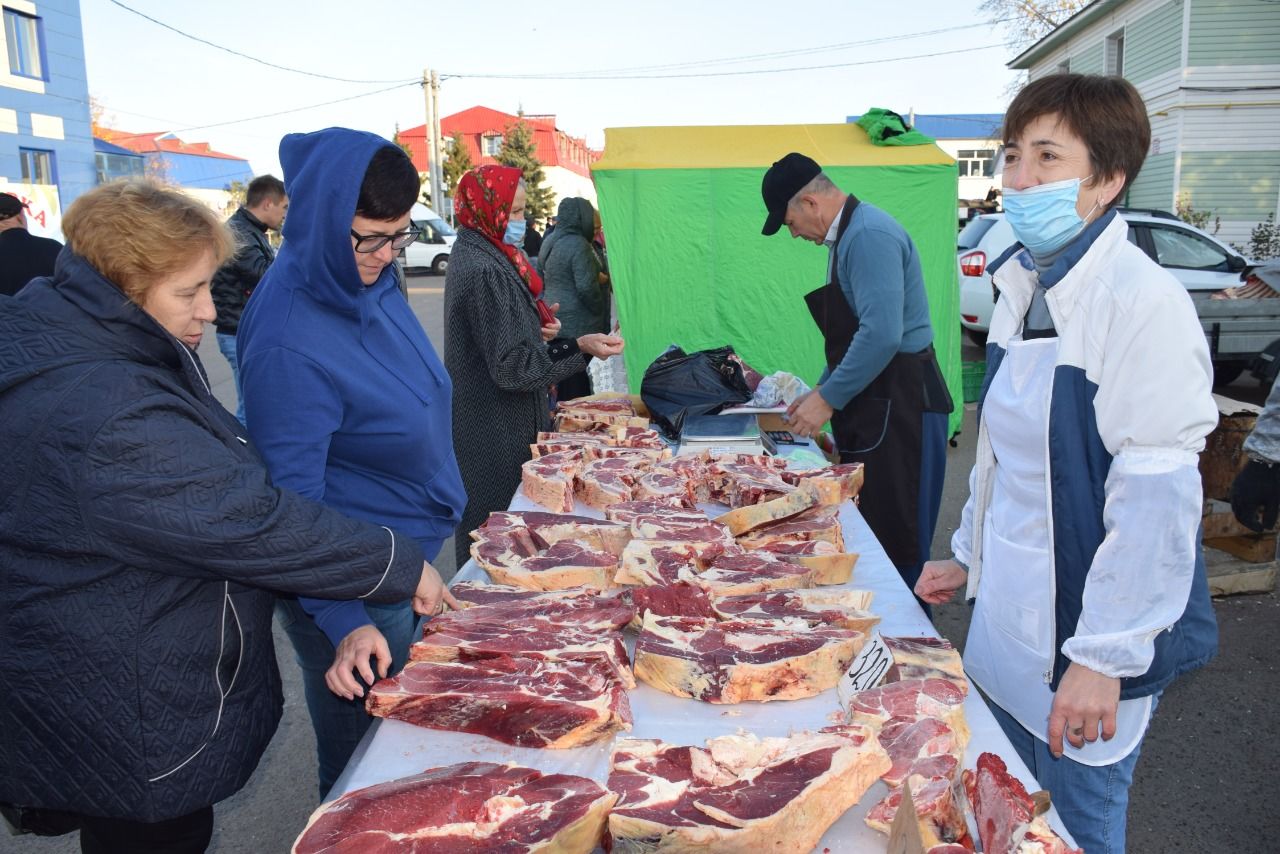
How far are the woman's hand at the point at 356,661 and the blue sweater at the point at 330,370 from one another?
0.06 meters

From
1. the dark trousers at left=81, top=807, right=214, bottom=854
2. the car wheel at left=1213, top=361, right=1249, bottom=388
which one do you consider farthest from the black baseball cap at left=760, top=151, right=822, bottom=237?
the car wheel at left=1213, top=361, right=1249, bottom=388

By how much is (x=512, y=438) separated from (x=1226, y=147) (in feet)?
67.3

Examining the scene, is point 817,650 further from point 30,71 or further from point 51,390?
point 30,71

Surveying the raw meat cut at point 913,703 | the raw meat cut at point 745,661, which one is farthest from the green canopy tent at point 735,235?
the raw meat cut at point 913,703

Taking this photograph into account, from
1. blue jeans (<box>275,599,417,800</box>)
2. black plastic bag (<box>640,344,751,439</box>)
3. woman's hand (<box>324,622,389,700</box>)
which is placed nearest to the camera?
woman's hand (<box>324,622,389,700</box>)

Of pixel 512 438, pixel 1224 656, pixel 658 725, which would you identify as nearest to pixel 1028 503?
pixel 658 725

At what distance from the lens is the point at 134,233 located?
5.84ft

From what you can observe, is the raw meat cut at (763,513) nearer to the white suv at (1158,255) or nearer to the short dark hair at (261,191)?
the short dark hair at (261,191)

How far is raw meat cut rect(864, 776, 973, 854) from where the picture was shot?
5.14 feet

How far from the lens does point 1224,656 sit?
14.7ft

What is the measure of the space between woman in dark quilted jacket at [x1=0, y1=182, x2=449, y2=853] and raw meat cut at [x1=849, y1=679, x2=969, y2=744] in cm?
111

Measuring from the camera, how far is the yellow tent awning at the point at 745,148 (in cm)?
711

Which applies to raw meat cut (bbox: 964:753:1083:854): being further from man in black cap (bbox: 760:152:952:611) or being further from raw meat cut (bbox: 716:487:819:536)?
man in black cap (bbox: 760:152:952:611)

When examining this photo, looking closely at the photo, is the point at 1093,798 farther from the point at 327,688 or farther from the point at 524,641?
the point at 327,688
